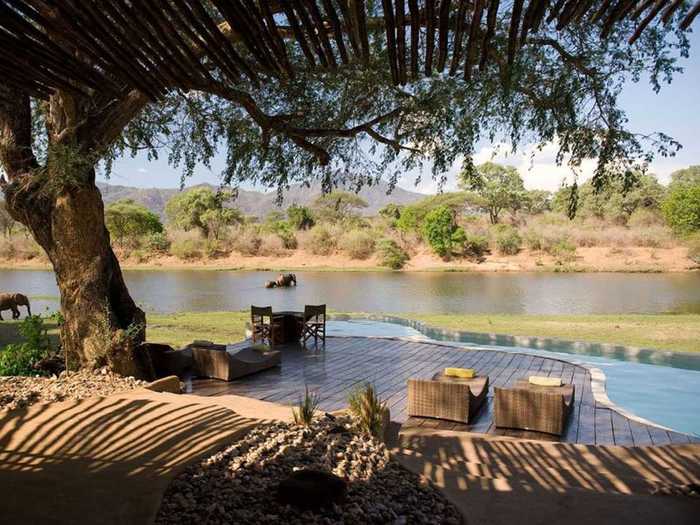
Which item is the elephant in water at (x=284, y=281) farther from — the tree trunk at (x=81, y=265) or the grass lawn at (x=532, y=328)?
the tree trunk at (x=81, y=265)

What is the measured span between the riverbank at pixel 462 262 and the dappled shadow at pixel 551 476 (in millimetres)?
29553

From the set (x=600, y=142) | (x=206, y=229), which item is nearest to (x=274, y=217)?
(x=206, y=229)

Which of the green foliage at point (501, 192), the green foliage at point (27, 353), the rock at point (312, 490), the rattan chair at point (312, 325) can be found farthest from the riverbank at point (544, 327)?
the green foliage at point (501, 192)

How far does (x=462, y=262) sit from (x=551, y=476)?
3360 centimetres

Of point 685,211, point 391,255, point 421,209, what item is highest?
point 421,209

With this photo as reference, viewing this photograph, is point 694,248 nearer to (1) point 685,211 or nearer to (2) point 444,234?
(1) point 685,211

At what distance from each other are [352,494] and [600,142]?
5.02m

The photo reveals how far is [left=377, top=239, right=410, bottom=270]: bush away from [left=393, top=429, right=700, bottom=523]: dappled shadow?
105 ft

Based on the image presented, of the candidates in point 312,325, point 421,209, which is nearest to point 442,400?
point 312,325

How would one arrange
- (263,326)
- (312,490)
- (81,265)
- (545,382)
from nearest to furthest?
(312,490)
(545,382)
(81,265)
(263,326)

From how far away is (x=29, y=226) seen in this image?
6301 millimetres

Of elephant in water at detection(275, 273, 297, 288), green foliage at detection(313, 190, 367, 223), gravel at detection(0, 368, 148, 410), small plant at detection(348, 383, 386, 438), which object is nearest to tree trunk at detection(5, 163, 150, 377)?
gravel at detection(0, 368, 148, 410)

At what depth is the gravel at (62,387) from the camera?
4895 mm

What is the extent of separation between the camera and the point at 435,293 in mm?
22781
